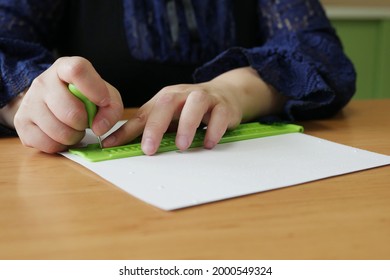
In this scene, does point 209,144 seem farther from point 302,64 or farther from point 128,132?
point 302,64

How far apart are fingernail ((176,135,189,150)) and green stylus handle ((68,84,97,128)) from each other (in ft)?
0.31

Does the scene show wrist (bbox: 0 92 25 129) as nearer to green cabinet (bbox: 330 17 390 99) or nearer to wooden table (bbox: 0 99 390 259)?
wooden table (bbox: 0 99 390 259)

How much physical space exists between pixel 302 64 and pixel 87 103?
1.27 ft

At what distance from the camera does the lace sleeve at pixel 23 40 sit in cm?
68

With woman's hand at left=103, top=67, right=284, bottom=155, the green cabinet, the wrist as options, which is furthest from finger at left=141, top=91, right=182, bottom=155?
A: the green cabinet

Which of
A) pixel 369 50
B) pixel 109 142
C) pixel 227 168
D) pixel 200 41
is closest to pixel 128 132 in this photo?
pixel 109 142

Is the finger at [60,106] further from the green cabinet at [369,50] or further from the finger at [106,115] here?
the green cabinet at [369,50]

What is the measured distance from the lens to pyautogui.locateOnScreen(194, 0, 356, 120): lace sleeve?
79 cm

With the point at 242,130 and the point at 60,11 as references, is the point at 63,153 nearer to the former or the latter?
the point at 242,130

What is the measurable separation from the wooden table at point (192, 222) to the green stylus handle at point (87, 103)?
64 millimetres

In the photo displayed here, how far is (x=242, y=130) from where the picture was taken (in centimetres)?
67

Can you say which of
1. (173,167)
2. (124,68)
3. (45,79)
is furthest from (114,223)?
(124,68)
